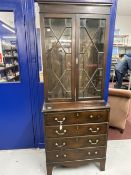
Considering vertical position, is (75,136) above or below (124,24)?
below

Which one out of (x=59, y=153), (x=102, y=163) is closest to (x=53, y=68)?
(x=59, y=153)

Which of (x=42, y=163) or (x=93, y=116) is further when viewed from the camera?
(x=42, y=163)

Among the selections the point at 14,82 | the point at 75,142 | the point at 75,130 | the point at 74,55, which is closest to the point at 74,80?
the point at 74,55

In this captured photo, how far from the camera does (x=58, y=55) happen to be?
65.0 inches

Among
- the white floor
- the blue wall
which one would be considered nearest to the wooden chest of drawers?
the white floor

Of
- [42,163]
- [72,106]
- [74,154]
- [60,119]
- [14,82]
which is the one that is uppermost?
[14,82]

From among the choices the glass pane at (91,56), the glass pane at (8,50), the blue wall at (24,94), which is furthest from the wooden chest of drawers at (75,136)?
the glass pane at (8,50)

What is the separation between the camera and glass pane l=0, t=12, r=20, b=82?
73.9 inches

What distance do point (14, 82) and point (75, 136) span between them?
1056 millimetres

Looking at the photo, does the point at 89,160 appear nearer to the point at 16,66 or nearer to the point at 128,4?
the point at 16,66

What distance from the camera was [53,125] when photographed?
1637 mm

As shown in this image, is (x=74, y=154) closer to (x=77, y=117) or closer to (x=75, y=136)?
(x=75, y=136)

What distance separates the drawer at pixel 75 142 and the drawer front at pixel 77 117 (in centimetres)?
20

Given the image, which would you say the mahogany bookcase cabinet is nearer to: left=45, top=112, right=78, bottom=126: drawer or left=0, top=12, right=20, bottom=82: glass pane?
left=45, top=112, right=78, bottom=126: drawer
